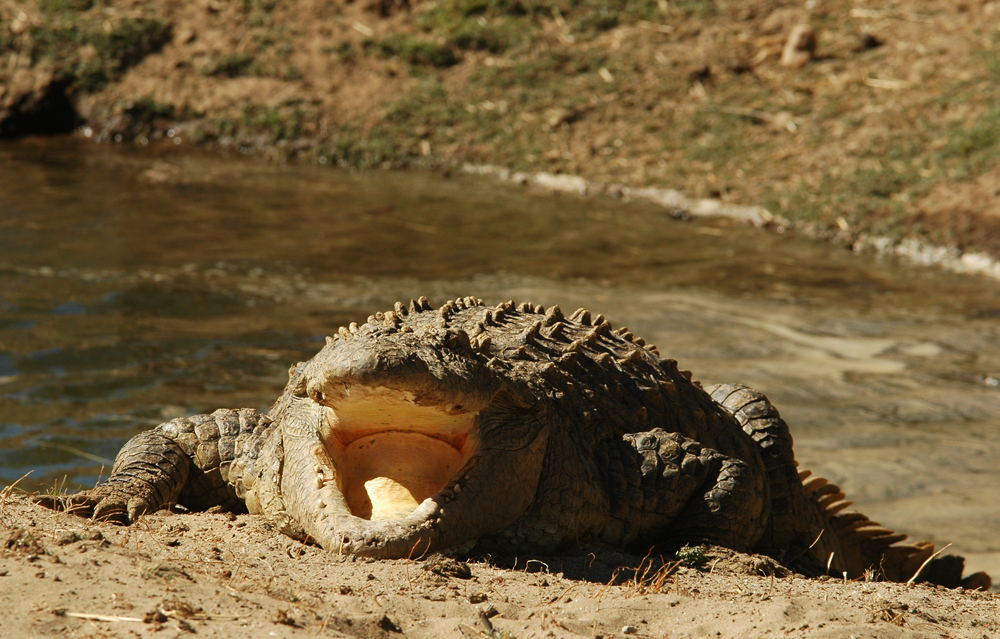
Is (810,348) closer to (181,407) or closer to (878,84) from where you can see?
(181,407)

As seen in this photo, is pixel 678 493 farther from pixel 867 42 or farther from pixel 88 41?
pixel 88 41

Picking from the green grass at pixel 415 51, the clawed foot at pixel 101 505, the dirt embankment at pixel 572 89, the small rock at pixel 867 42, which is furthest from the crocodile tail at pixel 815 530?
the green grass at pixel 415 51

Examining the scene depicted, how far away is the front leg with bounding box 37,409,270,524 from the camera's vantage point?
13.1 ft

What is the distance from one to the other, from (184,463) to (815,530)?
2.84m

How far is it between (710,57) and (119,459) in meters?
12.2

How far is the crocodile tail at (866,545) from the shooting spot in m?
4.63

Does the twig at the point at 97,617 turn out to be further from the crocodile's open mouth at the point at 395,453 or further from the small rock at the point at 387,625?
the crocodile's open mouth at the point at 395,453

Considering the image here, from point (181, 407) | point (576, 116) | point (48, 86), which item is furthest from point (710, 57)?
point (181, 407)

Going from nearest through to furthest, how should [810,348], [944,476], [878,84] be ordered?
[944,476]
[810,348]
[878,84]

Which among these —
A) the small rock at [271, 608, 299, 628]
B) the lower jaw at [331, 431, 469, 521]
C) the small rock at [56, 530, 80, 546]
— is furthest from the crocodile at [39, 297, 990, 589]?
the small rock at [56, 530, 80, 546]

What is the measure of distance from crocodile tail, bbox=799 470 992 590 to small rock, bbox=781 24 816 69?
10337mm

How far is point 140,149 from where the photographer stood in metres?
14.2

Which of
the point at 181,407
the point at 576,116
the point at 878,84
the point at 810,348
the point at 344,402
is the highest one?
the point at 878,84

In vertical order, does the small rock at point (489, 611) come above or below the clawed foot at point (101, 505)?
above
